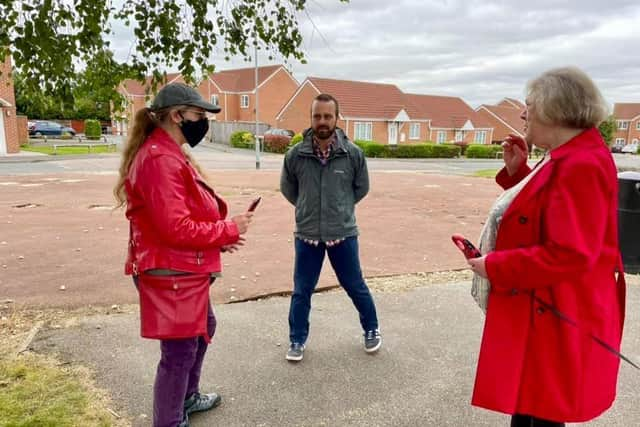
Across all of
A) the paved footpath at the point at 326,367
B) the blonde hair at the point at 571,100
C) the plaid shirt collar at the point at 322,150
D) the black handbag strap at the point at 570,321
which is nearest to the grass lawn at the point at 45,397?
the paved footpath at the point at 326,367

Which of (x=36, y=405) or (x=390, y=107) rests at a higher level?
(x=390, y=107)

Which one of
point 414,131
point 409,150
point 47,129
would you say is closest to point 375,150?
point 409,150

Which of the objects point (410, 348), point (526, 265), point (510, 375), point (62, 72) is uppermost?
point (62, 72)

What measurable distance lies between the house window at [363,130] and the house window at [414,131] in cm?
513

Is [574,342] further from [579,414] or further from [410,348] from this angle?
[410,348]

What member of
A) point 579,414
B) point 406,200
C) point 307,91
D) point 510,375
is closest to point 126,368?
point 510,375

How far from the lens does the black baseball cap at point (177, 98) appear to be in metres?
2.40

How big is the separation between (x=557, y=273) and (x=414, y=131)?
44.9m

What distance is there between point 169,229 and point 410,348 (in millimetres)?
2338

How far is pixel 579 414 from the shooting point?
6.40 feet

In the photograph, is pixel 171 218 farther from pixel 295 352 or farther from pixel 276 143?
pixel 276 143

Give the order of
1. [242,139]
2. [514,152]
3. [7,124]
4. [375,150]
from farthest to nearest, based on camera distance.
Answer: [242,139]
[375,150]
[7,124]
[514,152]

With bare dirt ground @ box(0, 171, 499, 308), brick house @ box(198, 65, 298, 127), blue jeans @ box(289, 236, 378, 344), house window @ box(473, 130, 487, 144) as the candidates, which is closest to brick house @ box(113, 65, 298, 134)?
brick house @ box(198, 65, 298, 127)

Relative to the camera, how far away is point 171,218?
7.24 ft
